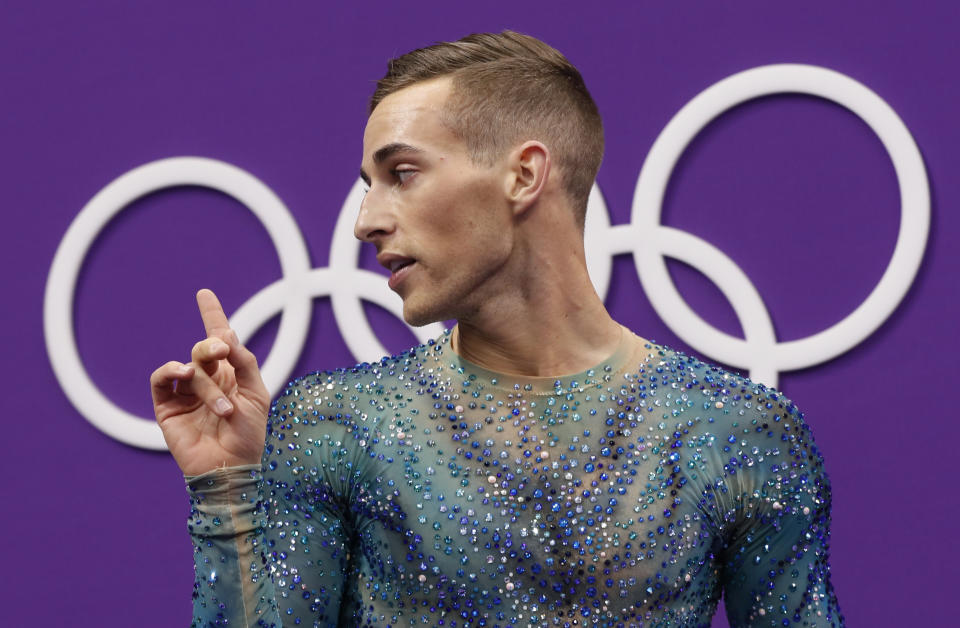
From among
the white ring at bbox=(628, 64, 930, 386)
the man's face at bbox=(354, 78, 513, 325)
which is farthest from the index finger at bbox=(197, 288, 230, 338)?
the white ring at bbox=(628, 64, 930, 386)

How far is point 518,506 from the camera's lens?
193cm

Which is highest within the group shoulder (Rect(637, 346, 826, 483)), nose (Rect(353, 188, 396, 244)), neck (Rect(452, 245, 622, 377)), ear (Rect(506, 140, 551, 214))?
ear (Rect(506, 140, 551, 214))

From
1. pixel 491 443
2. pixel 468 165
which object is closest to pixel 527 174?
pixel 468 165

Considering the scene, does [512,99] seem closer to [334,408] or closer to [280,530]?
[334,408]

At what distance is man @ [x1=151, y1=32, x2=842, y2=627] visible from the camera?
6.19 ft

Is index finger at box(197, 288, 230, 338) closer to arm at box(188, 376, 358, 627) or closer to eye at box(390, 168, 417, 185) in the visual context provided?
arm at box(188, 376, 358, 627)

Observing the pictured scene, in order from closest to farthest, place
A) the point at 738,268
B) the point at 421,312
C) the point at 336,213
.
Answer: the point at 421,312 < the point at 738,268 < the point at 336,213

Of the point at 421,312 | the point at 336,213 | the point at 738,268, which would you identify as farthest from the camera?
the point at 336,213

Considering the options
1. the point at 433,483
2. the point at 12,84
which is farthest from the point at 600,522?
the point at 12,84

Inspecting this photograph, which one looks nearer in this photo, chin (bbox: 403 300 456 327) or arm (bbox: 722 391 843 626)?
chin (bbox: 403 300 456 327)

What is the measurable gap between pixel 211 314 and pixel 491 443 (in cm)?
49

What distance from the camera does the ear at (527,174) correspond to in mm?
1941

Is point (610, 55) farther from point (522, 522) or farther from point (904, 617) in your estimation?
point (522, 522)

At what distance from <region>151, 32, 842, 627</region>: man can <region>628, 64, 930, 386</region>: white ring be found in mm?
1948
